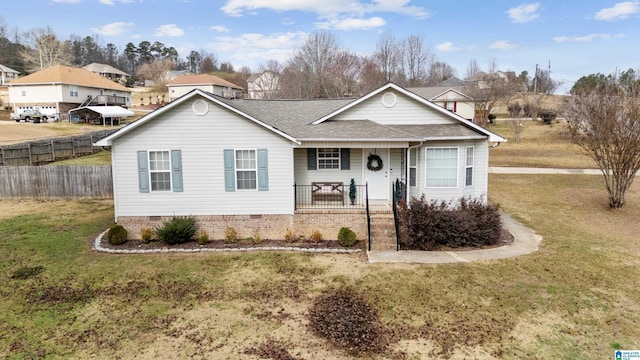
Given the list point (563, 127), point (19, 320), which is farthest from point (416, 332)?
point (563, 127)

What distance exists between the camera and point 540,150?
39594 millimetres

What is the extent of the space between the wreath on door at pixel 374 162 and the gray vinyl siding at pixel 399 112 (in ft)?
4.91

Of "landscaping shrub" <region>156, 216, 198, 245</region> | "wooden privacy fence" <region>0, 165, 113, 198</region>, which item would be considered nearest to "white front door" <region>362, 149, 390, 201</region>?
"landscaping shrub" <region>156, 216, 198, 245</region>

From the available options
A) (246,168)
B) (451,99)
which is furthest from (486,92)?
(246,168)

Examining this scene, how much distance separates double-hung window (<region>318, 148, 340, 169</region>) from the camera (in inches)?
597

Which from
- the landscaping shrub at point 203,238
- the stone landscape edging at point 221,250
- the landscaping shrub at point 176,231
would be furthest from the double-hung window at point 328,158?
the landscaping shrub at point 176,231

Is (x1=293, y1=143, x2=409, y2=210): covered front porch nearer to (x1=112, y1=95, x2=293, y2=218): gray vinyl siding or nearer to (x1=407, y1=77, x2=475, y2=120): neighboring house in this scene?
(x1=112, y1=95, x2=293, y2=218): gray vinyl siding

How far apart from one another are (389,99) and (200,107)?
704 cm

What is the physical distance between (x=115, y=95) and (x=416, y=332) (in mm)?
58972

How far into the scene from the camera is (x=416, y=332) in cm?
782

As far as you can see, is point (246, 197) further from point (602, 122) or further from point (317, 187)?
point (602, 122)

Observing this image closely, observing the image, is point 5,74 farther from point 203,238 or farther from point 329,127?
point 329,127

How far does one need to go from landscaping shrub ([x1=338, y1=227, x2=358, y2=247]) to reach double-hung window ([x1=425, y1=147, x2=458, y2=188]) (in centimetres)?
378

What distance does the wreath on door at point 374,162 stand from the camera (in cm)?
1512
